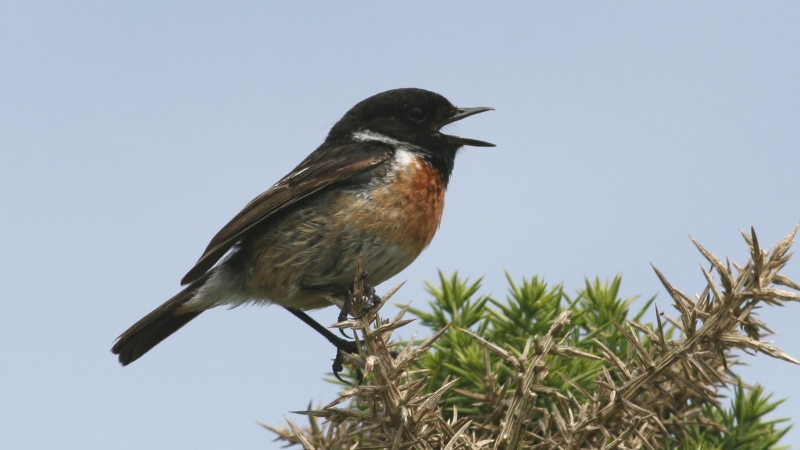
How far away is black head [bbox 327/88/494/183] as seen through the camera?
18.1 feet

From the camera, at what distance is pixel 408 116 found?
5.61m

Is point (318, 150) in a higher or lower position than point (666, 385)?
higher

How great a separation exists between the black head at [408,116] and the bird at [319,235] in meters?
0.15

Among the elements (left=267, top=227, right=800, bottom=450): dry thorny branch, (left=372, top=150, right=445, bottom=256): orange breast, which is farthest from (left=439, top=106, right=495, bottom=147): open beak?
(left=267, top=227, right=800, bottom=450): dry thorny branch

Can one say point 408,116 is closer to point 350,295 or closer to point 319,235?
point 319,235

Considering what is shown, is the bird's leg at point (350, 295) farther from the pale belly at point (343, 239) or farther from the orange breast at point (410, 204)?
the orange breast at point (410, 204)

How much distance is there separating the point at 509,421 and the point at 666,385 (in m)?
0.88

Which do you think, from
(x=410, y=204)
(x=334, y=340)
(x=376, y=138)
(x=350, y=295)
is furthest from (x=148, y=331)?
(x=350, y=295)

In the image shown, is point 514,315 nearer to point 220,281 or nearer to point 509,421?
point 509,421

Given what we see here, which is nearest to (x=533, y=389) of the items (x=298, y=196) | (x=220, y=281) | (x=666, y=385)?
(x=666, y=385)

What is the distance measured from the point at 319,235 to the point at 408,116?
142 cm

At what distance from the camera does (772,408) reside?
109 inches

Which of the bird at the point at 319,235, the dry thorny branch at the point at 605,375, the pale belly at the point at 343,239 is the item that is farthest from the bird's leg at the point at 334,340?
the dry thorny branch at the point at 605,375

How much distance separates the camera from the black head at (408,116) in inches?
217
